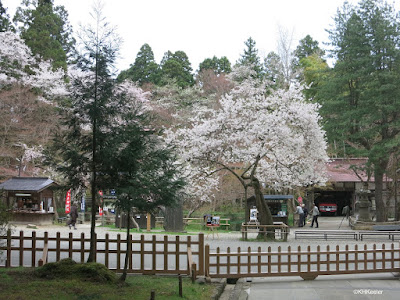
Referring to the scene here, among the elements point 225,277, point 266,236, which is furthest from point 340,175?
point 225,277

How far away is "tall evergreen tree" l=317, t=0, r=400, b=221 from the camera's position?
90.8 feet

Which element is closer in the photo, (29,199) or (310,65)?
(29,199)

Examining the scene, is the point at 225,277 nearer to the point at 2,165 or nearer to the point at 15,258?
the point at 15,258

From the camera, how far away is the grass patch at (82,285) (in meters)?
8.29

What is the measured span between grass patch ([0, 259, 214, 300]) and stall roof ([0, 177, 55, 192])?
16333mm

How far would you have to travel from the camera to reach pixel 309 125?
2272cm

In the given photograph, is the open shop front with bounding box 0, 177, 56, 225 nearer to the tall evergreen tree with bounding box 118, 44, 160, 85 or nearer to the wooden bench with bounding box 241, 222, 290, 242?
the wooden bench with bounding box 241, 222, 290, 242

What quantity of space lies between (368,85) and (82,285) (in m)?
24.1

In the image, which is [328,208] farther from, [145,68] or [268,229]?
[145,68]

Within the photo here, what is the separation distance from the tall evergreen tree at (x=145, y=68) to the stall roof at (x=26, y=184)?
2730 centimetres

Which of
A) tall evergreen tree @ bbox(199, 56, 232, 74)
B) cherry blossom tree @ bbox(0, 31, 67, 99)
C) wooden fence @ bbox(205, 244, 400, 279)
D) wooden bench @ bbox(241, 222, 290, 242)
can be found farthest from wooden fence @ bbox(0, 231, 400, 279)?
tall evergreen tree @ bbox(199, 56, 232, 74)

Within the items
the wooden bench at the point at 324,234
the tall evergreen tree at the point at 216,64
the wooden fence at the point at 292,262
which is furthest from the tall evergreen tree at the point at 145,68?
the wooden fence at the point at 292,262

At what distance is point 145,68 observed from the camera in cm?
5628

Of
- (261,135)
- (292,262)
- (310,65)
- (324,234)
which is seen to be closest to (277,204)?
(324,234)
